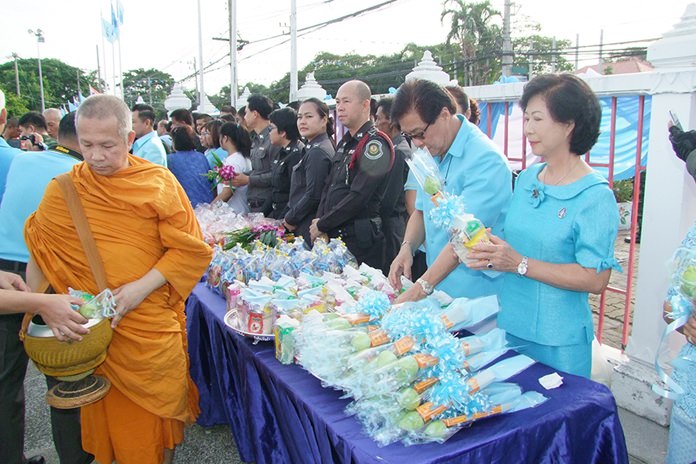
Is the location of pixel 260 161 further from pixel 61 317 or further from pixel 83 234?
pixel 61 317

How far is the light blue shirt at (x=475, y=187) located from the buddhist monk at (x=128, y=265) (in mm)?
1059

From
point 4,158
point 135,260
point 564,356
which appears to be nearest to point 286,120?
point 4,158

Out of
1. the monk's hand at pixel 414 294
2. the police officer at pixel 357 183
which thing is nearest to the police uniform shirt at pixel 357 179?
the police officer at pixel 357 183

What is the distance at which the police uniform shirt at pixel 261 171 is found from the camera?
14.6 ft

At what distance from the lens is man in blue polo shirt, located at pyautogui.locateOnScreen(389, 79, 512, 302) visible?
1.98 metres

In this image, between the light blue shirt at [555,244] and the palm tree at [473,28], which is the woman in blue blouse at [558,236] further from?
the palm tree at [473,28]

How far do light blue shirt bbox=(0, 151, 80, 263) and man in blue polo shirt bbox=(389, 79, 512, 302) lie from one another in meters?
1.63

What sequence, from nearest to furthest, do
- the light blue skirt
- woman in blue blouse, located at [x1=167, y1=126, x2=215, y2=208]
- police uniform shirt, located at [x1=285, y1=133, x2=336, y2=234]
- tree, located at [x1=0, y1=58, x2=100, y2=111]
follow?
the light blue skirt → police uniform shirt, located at [x1=285, y1=133, x2=336, y2=234] → woman in blue blouse, located at [x1=167, y1=126, x2=215, y2=208] → tree, located at [x1=0, y1=58, x2=100, y2=111]

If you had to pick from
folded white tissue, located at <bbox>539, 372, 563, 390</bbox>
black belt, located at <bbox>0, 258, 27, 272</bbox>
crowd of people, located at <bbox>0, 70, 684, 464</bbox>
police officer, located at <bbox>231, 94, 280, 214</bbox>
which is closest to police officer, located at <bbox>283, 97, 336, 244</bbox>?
police officer, located at <bbox>231, 94, 280, 214</bbox>

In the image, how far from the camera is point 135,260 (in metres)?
2.02

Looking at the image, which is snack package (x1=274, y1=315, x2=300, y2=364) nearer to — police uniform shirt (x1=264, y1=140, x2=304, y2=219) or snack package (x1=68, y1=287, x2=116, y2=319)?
snack package (x1=68, y1=287, x2=116, y2=319)

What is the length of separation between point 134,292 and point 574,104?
1.72m

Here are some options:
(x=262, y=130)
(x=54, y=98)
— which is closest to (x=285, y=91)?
(x=54, y=98)

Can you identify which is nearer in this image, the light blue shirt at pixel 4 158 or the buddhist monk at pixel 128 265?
the buddhist monk at pixel 128 265
